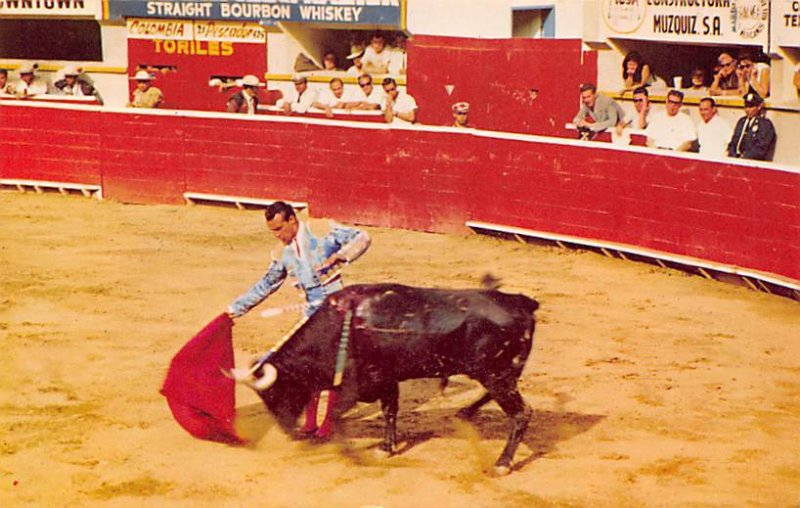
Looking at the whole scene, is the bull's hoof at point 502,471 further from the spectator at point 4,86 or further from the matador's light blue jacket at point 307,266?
the spectator at point 4,86

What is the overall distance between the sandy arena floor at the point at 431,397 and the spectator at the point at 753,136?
4.20 ft

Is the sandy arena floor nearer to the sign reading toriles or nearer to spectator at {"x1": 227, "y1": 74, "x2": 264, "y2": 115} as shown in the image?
spectator at {"x1": 227, "y1": 74, "x2": 264, "y2": 115}

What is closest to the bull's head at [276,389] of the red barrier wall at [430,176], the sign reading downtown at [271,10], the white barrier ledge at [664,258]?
the white barrier ledge at [664,258]

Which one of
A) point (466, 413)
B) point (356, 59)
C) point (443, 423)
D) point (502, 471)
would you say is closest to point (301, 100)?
point (356, 59)

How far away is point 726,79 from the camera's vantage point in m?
15.8

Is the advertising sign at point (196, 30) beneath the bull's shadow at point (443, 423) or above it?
above

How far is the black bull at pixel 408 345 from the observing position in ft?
25.6

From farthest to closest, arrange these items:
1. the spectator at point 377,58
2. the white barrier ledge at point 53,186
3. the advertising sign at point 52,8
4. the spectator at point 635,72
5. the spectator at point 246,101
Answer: the advertising sign at point 52,8
the spectator at point 377,58
the spectator at point 246,101
the white barrier ledge at point 53,186
the spectator at point 635,72

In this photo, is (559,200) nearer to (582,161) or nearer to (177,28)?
(582,161)

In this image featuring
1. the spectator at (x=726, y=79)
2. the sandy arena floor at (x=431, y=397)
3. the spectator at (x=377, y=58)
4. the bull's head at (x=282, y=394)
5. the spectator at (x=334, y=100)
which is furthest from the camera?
the spectator at (x=377, y=58)

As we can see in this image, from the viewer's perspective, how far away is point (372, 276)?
43.5ft

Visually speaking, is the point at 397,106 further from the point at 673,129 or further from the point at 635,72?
the point at 673,129

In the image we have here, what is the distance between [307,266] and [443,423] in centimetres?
126

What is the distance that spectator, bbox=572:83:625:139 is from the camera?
51.6 feet
